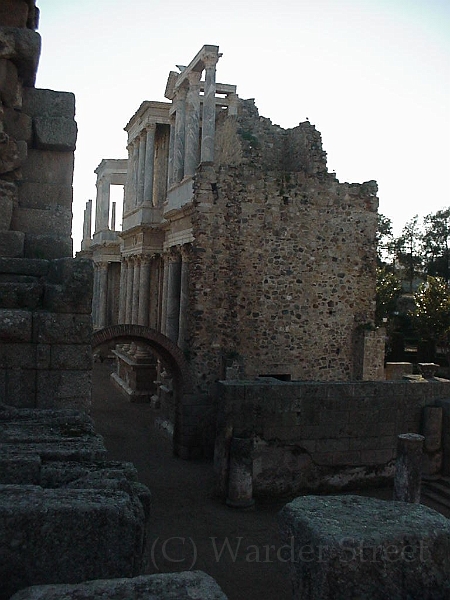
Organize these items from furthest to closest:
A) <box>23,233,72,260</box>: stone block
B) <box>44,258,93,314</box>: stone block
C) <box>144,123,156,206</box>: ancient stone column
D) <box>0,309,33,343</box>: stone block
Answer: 1. <box>144,123,156,206</box>: ancient stone column
2. <box>23,233,72,260</box>: stone block
3. <box>44,258,93,314</box>: stone block
4. <box>0,309,33,343</box>: stone block

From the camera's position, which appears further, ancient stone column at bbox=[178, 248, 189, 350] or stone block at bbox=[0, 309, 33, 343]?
ancient stone column at bbox=[178, 248, 189, 350]

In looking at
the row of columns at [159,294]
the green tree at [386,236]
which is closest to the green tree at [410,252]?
the green tree at [386,236]

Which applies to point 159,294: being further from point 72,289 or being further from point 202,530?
point 72,289

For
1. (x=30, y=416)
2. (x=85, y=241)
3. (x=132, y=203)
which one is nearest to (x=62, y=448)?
(x=30, y=416)

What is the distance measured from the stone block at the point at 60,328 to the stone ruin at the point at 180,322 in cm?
2

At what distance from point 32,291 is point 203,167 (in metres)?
11.8

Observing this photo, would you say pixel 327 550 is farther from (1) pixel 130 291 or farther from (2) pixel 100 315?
(2) pixel 100 315

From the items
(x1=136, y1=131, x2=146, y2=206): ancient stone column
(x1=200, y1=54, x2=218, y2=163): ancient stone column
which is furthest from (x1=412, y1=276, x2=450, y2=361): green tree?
(x1=200, y1=54, x2=218, y2=163): ancient stone column

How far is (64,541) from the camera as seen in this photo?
239cm

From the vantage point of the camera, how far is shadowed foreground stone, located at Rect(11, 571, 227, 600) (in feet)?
6.90

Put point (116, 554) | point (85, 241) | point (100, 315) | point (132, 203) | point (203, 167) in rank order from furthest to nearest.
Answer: point (85, 241) < point (100, 315) < point (132, 203) < point (203, 167) < point (116, 554)

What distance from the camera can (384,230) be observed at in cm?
5128

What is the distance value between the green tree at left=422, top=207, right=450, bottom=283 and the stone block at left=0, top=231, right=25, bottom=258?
150 feet

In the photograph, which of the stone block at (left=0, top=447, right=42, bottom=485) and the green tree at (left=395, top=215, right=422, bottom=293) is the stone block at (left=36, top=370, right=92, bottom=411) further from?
the green tree at (left=395, top=215, right=422, bottom=293)
